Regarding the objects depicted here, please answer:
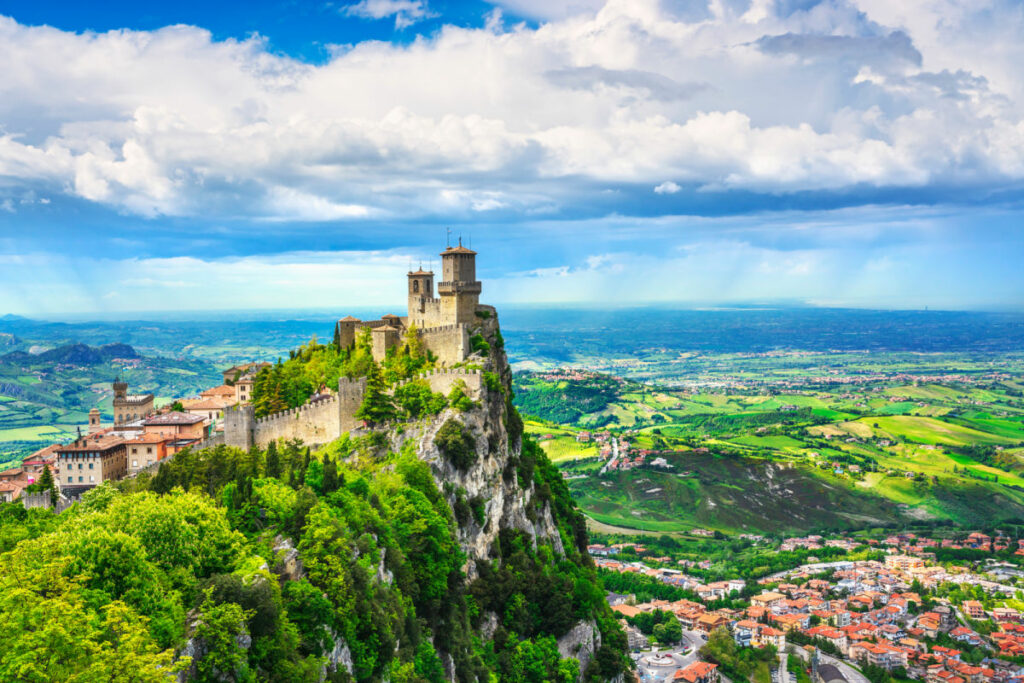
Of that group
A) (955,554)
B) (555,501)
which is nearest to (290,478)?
(555,501)

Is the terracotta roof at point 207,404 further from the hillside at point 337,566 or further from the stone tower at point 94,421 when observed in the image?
the hillside at point 337,566

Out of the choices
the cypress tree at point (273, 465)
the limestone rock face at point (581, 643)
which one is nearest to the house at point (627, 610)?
the limestone rock face at point (581, 643)

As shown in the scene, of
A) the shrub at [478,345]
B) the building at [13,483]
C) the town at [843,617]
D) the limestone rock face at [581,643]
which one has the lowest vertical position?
the town at [843,617]

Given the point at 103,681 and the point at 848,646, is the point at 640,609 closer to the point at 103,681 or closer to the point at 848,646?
the point at 848,646

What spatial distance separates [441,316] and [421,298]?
7.40 feet

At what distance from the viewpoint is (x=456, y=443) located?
49625mm

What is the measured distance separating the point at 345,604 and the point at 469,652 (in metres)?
14.2

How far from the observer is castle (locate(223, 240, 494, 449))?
173 ft

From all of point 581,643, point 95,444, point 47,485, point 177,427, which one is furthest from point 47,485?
point 581,643

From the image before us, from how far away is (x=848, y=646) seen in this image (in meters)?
92.2

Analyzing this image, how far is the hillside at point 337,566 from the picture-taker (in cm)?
2395

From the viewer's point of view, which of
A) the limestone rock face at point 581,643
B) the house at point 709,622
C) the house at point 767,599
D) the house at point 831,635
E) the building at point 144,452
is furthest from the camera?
the house at point 767,599

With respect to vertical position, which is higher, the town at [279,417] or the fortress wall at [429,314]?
the fortress wall at [429,314]

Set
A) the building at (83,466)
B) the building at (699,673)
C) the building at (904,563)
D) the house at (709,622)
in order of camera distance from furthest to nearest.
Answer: the building at (904,563) < the house at (709,622) < the building at (699,673) < the building at (83,466)
